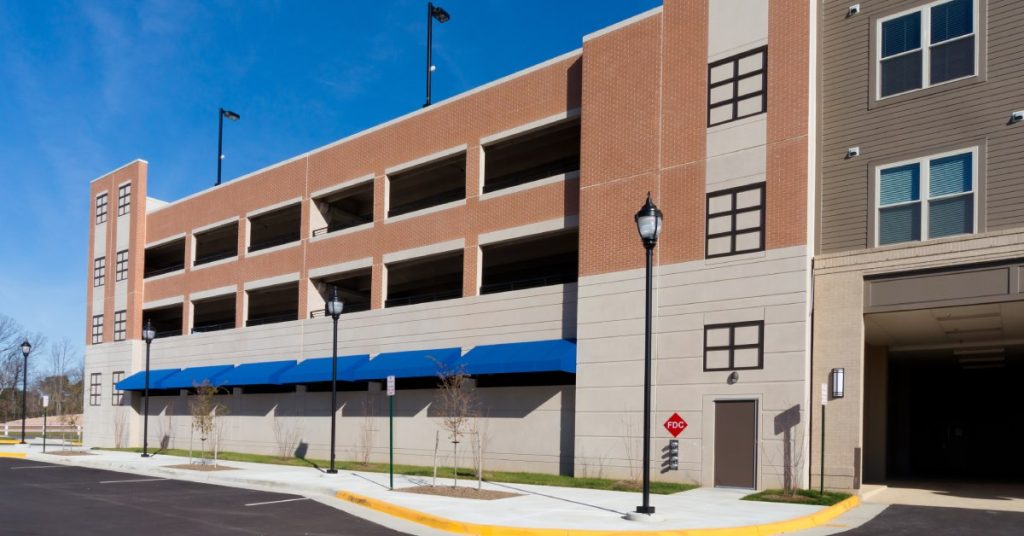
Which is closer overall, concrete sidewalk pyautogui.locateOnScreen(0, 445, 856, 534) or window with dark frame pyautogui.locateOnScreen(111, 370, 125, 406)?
concrete sidewalk pyautogui.locateOnScreen(0, 445, 856, 534)

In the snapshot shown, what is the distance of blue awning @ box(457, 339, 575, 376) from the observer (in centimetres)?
2644

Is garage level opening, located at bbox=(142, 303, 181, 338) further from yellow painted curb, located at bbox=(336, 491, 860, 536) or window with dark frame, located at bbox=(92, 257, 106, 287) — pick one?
yellow painted curb, located at bbox=(336, 491, 860, 536)

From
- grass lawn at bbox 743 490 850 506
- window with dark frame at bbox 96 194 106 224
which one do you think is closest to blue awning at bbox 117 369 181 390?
window with dark frame at bbox 96 194 106 224

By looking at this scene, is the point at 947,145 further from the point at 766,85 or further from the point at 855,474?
the point at 855,474

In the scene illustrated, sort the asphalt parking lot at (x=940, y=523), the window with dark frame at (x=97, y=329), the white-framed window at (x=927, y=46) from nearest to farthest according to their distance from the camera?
the asphalt parking lot at (x=940, y=523) → the white-framed window at (x=927, y=46) → the window with dark frame at (x=97, y=329)

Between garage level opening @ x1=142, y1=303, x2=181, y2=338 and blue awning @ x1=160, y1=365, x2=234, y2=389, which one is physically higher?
garage level opening @ x1=142, y1=303, x2=181, y2=338

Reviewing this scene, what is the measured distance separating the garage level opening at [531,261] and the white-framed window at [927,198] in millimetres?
10889

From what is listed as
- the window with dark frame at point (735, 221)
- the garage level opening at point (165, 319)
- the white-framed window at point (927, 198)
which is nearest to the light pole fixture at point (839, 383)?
the white-framed window at point (927, 198)

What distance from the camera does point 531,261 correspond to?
35281 mm

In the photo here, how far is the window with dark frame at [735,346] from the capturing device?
74.4 ft

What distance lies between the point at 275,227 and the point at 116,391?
1277 cm

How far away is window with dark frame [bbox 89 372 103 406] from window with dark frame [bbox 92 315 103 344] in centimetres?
191

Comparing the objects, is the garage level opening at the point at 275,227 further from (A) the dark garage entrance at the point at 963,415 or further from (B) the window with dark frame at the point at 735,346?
(A) the dark garage entrance at the point at 963,415

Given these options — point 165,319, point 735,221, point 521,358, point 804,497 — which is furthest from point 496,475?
point 165,319
